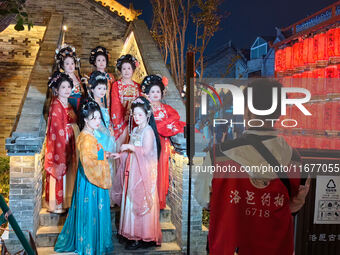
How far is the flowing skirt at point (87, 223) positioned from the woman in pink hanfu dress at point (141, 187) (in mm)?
323

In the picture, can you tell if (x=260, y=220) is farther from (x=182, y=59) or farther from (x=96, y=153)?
(x=182, y=59)

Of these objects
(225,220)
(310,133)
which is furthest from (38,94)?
(310,133)

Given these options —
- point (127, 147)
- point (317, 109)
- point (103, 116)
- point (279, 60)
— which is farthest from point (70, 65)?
point (279, 60)

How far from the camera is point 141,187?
5238 mm

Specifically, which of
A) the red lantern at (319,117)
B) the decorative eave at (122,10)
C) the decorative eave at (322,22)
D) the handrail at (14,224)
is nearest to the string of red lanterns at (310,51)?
the decorative eave at (322,22)

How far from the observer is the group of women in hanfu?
4926 millimetres

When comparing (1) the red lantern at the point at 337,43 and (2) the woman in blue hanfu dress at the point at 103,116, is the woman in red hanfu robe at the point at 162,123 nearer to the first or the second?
(2) the woman in blue hanfu dress at the point at 103,116

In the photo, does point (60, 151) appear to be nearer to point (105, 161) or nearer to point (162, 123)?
point (105, 161)

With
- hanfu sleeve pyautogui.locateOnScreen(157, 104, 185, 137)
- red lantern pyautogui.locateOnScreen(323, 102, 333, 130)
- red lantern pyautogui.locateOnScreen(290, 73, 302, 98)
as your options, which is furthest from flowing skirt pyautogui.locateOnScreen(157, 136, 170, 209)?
red lantern pyautogui.locateOnScreen(290, 73, 302, 98)

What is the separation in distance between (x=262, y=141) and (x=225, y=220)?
2.62 ft

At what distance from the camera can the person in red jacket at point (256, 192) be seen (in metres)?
3.30

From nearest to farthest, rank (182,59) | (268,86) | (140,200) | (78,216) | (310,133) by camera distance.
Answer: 1. (268,86)
2. (78,216)
3. (140,200)
4. (182,59)
5. (310,133)

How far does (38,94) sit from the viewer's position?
6133mm

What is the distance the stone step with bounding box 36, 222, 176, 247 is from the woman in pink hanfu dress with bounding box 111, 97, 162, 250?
367mm
